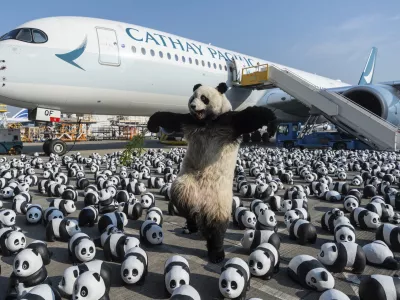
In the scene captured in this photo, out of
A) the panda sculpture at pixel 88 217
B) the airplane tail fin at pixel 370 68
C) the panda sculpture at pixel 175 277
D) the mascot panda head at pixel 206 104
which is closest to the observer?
the panda sculpture at pixel 175 277

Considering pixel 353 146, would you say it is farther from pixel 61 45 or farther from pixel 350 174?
pixel 61 45

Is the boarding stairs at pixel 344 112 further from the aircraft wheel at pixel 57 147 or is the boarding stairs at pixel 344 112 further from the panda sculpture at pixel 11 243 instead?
the panda sculpture at pixel 11 243

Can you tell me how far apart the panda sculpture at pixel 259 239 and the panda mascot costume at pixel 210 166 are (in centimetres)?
50

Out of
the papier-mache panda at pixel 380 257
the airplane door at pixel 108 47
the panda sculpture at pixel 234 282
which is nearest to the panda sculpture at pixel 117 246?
the panda sculpture at pixel 234 282

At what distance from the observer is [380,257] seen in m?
3.78

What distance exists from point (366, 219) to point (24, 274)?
17.1 feet

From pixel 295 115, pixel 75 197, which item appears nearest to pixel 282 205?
pixel 75 197

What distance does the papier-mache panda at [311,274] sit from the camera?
317 cm

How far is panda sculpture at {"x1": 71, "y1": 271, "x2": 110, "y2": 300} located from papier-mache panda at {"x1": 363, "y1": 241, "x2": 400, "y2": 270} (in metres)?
3.37

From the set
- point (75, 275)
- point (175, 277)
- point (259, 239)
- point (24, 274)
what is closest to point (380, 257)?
point (259, 239)

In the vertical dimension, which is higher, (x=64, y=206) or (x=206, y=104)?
(x=206, y=104)

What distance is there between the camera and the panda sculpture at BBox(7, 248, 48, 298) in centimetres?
301

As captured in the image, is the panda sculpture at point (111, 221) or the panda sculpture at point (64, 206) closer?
the panda sculpture at point (111, 221)

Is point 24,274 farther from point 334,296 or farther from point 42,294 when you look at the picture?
point 334,296
